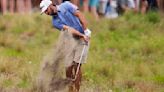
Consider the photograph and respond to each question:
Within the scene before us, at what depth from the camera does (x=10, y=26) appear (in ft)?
57.9

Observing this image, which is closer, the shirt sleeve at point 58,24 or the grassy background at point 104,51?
the shirt sleeve at point 58,24

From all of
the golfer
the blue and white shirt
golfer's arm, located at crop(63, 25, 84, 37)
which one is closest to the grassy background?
the golfer

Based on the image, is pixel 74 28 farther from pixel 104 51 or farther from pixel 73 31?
pixel 104 51

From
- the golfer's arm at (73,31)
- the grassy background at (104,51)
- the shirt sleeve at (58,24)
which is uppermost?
the shirt sleeve at (58,24)

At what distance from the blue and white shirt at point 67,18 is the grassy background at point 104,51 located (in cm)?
118

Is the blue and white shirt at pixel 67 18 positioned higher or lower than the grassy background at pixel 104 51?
higher

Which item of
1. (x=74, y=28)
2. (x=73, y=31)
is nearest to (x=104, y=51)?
(x=74, y=28)

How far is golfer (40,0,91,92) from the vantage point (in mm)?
10531

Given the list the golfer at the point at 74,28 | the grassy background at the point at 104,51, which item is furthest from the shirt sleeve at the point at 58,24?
the grassy background at the point at 104,51

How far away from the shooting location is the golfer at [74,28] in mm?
10531

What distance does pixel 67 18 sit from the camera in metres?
10.6

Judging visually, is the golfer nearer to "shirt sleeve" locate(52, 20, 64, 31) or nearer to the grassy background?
"shirt sleeve" locate(52, 20, 64, 31)

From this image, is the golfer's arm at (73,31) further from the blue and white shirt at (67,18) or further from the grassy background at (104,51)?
the grassy background at (104,51)

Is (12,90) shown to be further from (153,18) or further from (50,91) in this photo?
(153,18)
